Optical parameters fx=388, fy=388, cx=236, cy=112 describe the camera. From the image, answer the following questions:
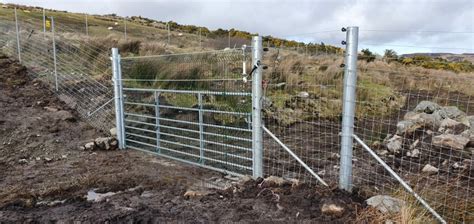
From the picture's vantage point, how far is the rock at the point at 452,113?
365 inches

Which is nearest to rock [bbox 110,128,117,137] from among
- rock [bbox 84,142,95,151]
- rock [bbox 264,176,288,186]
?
rock [bbox 84,142,95,151]

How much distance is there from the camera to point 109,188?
532cm

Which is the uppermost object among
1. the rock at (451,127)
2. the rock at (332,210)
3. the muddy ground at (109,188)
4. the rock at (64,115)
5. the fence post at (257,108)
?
the fence post at (257,108)

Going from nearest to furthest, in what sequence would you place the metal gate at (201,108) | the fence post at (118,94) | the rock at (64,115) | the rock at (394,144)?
the metal gate at (201,108)
the rock at (394,144)
the fence post at (118,94)
the rock at (64,115)

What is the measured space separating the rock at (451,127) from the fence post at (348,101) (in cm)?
511

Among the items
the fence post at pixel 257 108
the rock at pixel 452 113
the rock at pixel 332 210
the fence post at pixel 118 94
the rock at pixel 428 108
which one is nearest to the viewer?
the rock at pixel 332 210

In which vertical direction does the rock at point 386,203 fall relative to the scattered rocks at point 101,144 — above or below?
above

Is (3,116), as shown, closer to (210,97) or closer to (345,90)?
(210,97)

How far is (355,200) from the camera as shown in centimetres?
383

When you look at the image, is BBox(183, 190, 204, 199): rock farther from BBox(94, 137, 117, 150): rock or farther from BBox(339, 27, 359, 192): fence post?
BBox(94, 137, 117, 150): rock

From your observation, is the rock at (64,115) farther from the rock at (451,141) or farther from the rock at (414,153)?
the rock at (451,141)

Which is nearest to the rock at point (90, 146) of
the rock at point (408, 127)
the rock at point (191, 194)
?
the rock at point (191, 194)

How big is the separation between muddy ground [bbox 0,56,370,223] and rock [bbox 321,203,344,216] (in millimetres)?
36

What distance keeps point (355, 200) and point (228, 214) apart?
49.6 inches
